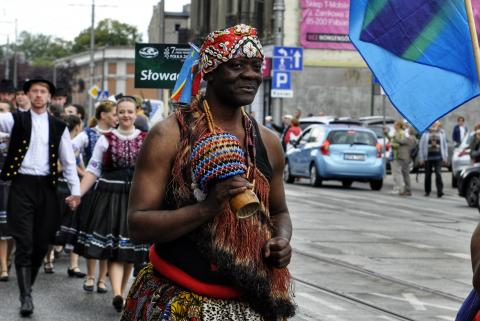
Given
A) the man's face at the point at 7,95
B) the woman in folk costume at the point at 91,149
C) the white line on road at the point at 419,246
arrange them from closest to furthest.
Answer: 1. the woman in folk costume at the point at 91,149
2. the white line on road at the point at 419,246
3. the man's face at the point at 7,95

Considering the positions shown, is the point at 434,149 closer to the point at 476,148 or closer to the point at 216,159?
the point at 476,148

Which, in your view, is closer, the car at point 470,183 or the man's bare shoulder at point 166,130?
the man's bare shoulder at point 166,130

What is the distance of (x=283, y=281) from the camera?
4.55 metres

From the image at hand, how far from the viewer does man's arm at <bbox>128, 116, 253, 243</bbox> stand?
4.41 meters

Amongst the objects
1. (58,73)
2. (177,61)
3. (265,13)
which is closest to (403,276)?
(177,61)

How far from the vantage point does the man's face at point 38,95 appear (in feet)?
33.3

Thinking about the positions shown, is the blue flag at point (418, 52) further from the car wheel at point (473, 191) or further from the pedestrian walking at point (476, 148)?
the pedestrian walking at point (476, 148)

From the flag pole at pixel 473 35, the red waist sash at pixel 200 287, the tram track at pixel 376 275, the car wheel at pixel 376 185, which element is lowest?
the car wheel at pixel 376 185

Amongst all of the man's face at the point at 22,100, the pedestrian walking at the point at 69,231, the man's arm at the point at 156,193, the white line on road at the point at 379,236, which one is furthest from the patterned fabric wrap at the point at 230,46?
the white line on road at the point at 379,236

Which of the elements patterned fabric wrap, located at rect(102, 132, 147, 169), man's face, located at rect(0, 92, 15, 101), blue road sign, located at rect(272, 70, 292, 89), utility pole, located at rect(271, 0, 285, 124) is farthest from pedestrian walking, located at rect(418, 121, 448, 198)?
patterned fabric wrap, located at rect(102, 132, 147, 169)

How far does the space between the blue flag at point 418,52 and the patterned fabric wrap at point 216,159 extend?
36.8 inches

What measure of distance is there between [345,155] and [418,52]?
24875mm

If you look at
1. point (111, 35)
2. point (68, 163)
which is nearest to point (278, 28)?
point (68, 163)

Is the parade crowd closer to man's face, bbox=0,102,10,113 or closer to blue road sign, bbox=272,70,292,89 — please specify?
man's face, bbox=0,102,10,113
